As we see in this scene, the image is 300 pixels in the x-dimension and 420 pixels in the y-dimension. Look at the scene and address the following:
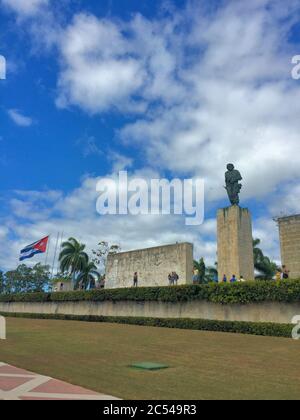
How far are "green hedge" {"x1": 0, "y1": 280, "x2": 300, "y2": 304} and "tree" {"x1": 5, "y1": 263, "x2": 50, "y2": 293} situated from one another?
46.0m

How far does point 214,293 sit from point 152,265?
675cm

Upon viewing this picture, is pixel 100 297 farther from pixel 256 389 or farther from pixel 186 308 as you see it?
pixel 256 389

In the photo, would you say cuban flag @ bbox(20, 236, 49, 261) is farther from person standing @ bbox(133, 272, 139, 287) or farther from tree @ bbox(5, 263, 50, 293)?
tree @ bbox(5, 263, 50, 293)

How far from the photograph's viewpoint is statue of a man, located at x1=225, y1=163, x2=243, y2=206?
1903 centimetres

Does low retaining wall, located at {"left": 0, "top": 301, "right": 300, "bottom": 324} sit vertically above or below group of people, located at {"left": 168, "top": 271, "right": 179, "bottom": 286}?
below

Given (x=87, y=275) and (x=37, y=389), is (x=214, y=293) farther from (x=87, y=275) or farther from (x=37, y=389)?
(x=87, y=275)

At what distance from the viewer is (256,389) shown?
5.86 m

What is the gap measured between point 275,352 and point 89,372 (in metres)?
5.07

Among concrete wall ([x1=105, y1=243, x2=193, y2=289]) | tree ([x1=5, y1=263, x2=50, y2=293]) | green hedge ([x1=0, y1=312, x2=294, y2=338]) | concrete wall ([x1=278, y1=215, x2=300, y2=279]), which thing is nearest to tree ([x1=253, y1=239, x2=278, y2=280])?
concrete wall ([x1=278, y1=215, x2=300, y2=279])

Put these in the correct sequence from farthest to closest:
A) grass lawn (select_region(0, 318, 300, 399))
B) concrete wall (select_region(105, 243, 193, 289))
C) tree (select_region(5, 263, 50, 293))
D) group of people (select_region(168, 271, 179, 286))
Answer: tree (select_region(5, 263, 50, 293)) → concrete wall (select_region(105, 243, 193, 289)) → group of people (select_region(168, 271, 179, 286)) → grass lawn (select_region(0, 318, 300, 399))

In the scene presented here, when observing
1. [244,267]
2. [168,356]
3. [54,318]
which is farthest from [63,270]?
[168,356]

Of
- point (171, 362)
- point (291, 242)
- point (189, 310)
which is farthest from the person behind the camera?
point (291, 242)

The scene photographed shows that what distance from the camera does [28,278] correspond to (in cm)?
6644

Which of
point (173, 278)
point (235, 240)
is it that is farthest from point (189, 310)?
point (235, 240)
